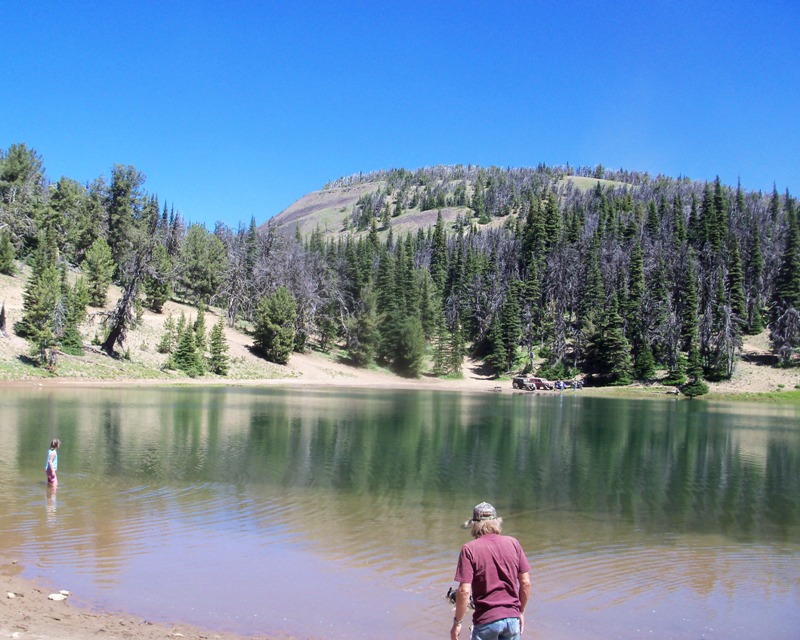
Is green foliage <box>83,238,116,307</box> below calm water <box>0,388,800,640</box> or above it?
above

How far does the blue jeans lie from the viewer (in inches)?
253

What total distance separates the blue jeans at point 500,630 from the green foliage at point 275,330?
7601 cm

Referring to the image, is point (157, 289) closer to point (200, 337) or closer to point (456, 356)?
point (200, 337)

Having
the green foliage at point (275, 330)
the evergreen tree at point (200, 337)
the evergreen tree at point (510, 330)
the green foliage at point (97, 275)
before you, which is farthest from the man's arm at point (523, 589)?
the evergreen tree at point (510, 330)

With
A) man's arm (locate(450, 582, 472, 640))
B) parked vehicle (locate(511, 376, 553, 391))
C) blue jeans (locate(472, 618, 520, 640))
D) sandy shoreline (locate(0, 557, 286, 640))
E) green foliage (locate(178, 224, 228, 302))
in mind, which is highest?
green foliage (locate(178, 224, 228, 302))

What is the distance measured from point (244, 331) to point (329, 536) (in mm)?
79017

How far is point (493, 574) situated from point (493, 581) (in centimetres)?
6

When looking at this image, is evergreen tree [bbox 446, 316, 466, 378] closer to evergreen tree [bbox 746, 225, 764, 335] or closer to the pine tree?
the pine tree

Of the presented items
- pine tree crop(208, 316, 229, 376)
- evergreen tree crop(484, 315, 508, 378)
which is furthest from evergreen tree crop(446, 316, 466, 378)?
pine tree crop(208, 316, 229, 376)

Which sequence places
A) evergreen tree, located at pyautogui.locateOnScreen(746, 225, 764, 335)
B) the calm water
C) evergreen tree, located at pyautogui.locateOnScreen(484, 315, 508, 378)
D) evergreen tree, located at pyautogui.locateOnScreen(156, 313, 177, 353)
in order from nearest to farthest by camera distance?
1. the calm water
2. evergreen tree, located at pyautogui.locateOnScreen(156, 313, 177, 353)
3. evergreen tree, located at pyautogui.locateOnScreen(484, 315, 508, 378)
4. evergreen tree, located at pyautogui.locateOnScreen(746, 225, 764, 335)

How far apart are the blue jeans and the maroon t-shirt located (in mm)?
47

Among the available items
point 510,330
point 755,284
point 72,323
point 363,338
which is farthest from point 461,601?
point 755,284

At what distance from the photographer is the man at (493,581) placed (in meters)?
6.41

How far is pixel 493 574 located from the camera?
6465mm
